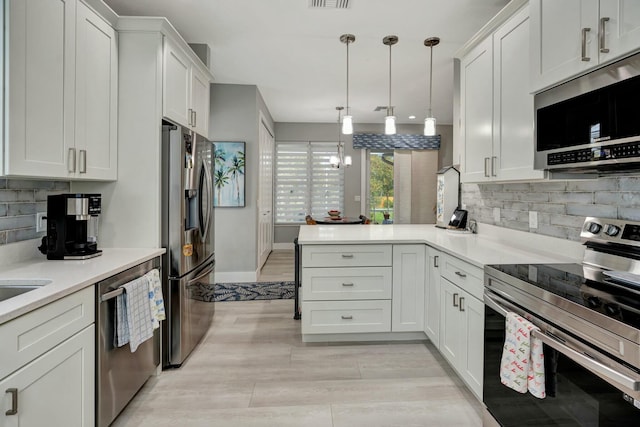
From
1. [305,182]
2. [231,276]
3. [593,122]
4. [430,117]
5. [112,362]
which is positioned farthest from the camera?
[305,182]

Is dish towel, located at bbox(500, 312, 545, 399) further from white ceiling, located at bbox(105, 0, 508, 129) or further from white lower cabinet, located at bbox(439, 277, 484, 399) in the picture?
white ceiling, located at bbox(105, 0, 508, 129)

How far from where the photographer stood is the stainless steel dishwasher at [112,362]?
171cm

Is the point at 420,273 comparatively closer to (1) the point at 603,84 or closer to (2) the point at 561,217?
(2) the point at 561,217

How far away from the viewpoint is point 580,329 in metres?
1.20

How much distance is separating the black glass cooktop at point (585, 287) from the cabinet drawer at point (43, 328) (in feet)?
6.18

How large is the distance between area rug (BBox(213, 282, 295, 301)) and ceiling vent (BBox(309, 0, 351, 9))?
9.78 ft

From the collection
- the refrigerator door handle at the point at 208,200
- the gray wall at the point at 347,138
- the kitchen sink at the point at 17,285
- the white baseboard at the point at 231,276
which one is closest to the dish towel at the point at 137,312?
the kitchen sink at the point at 17,285

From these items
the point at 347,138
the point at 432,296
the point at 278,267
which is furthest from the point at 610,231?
the point at 347,138

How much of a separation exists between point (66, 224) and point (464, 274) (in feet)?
7.52

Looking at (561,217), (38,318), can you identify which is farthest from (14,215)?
(561,217)

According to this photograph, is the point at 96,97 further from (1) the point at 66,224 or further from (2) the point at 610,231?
(2) the point at 610,231

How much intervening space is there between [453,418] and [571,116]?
1.64 m

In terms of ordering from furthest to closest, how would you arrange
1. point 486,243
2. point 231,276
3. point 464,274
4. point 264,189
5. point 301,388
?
point 264,189 → point 231,276 → point 486,243 → point 301,388 → point 464,274

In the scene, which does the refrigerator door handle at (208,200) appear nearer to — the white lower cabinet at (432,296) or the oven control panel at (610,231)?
the white lower cabinet at (432,296)
